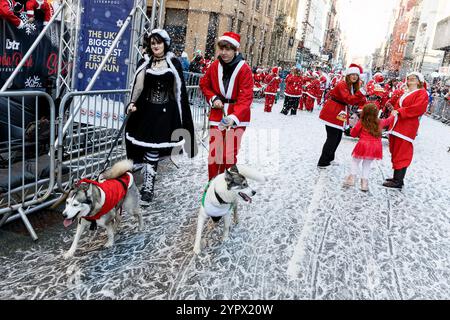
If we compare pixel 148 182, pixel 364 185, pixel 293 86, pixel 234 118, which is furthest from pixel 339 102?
pixel 293 86

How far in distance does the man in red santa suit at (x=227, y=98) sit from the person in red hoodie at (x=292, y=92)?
1061cm

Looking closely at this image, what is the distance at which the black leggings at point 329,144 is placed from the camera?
6.94 m

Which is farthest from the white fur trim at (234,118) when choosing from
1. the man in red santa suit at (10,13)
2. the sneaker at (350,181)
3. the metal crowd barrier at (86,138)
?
the man in red santa suit at (10,13)

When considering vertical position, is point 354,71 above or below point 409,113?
above

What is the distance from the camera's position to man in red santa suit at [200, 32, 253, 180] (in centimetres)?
421

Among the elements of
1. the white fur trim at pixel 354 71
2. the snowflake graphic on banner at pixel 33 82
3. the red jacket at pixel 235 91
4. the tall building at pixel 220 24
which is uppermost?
the tall building at pixel 220 24

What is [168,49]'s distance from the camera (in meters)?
4.29

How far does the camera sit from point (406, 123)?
6102 mm

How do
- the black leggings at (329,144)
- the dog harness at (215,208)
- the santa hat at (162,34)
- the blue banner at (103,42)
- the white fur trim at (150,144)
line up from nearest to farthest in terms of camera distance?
the dog harness at (215,208) < the santa hat at (162,34) < the white fur trim at (150,144) < the blue banner at (103,42) < the black leggings at (329,144)

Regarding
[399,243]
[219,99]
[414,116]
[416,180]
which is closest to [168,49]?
[219,99]

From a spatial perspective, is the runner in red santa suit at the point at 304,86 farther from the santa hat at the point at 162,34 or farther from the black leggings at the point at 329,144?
the santa hat at the point at 162,34

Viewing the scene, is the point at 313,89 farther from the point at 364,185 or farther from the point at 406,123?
the point at 364,185

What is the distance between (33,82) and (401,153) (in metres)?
6.44
